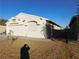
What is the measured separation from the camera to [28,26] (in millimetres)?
36156

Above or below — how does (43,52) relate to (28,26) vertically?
below

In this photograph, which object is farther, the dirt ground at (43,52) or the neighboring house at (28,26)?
the neighboring house at (28,26)

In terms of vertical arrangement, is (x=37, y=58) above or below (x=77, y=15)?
below

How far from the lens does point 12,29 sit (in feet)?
120

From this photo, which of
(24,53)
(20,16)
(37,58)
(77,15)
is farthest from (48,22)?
(24,53)

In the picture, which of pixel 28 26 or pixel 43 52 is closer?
pixel 43 52

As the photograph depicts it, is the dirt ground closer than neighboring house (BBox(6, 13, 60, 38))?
Yes

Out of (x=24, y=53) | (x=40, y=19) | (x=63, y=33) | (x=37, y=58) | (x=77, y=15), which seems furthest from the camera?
(x=63, y=33)

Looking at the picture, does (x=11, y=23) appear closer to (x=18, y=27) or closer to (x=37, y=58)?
(x=18, y=27)

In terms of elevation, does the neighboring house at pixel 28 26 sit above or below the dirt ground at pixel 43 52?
above

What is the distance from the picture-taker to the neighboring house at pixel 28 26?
3561 cm

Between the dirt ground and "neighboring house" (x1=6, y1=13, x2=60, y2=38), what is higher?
"neighboring house" (x1=6, y1=13, x2=60, y2=38)

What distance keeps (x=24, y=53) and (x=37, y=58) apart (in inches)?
193

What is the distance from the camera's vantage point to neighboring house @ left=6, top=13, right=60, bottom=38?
3561 centimetres
